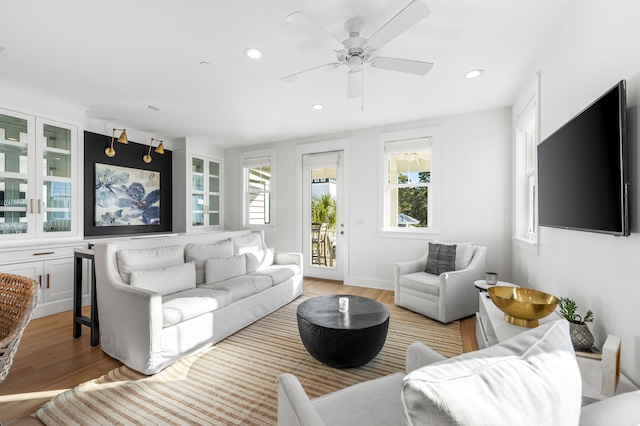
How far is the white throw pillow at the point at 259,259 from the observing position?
364cm

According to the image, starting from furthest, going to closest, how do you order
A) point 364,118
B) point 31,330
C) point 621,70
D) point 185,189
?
1. point 185,189
2. point 364,118
3. point 31,330
4. point 621,70

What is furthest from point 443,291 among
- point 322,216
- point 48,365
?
point 48,365

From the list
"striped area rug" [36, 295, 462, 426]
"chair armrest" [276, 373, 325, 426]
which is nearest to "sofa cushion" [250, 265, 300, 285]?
"striped area rug" [36, 295, 462, 426]

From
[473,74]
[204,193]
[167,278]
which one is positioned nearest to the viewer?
[167,278]

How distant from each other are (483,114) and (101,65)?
4.39 meters

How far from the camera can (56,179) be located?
3580 millimetres

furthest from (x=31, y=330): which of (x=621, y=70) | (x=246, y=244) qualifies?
(x=621, y=70)

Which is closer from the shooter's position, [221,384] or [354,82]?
[221,384]

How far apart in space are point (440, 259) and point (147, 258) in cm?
316

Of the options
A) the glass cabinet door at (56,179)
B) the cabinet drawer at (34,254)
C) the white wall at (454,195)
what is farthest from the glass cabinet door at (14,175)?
the white wall at (454,195)

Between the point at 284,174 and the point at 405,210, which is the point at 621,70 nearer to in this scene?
the point at 405,210

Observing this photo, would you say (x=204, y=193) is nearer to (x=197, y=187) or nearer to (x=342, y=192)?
(x=197, y=187)

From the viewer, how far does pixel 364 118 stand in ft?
13.8

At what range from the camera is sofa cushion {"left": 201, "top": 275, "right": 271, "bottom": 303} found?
9.42ft
